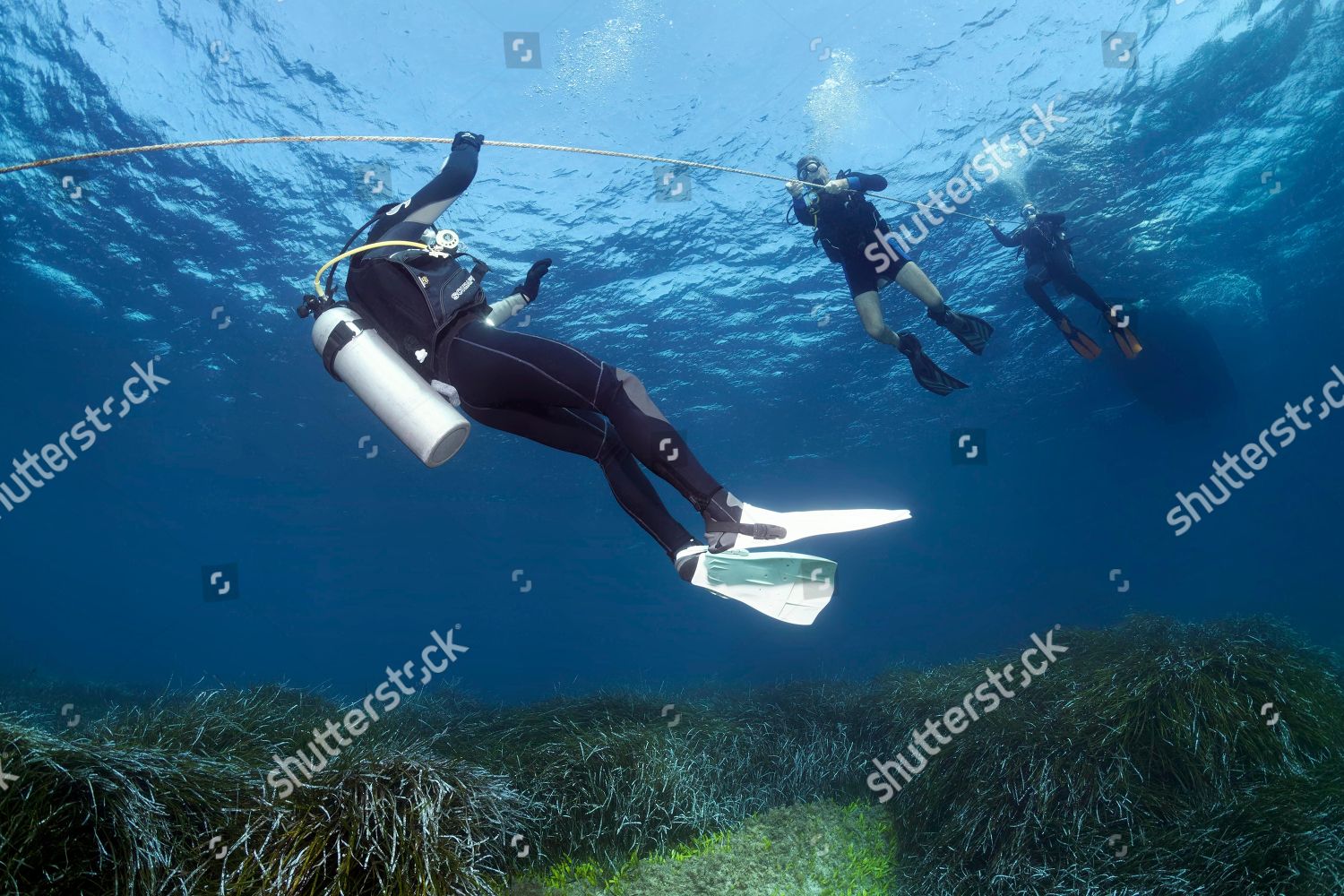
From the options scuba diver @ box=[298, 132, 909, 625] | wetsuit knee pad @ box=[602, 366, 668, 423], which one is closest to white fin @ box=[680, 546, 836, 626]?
scuba diver @ box=[298, 132, 909, 625]

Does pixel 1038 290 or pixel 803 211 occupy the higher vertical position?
pixel 803 211

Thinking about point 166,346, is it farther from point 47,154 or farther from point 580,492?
point 580,492

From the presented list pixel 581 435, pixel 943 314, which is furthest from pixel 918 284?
pixel 581 435

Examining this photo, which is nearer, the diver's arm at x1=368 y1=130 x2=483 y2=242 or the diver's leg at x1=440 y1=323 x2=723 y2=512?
the diver's leg at x1=440 y1=323 x2=723 y2=512

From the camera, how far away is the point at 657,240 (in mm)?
15086

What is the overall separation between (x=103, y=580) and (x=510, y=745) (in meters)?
64.8

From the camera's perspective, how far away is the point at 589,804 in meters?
4.96

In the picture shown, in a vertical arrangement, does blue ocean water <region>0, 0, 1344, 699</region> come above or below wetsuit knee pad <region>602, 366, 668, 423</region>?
above

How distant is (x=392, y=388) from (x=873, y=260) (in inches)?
296

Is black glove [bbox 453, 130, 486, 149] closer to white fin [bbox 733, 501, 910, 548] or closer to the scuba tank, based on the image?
the scuba tank

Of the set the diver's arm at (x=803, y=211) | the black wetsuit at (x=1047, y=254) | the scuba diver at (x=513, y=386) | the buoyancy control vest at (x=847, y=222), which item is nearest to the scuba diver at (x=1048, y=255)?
the black wetsuit at (x=1047, y=254)

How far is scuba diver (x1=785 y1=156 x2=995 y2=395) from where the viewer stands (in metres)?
8.51

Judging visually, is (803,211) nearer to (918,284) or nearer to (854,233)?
(854,233)

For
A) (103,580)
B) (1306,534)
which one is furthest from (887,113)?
(1306,534)
